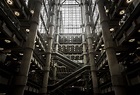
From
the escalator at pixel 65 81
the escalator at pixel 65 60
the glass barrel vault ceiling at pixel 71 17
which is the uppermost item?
the glass barrel vault ceiling at pixel 71 17

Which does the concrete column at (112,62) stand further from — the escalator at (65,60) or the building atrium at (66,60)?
the escalator at (65,60)

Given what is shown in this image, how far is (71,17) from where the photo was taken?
4725cm

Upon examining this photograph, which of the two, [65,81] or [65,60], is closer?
[65,81]

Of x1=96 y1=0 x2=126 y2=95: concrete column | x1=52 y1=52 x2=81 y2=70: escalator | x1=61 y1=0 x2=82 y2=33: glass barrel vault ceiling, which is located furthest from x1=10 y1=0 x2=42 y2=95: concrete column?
x1=61 y1=0 x2=82 y2=33: glass barrel vault ceiling

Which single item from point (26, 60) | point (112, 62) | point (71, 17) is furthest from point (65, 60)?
point (71, 17)

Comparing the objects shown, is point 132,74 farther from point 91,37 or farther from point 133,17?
point 91,37

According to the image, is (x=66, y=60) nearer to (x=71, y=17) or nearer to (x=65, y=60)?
(x=65, y=60)

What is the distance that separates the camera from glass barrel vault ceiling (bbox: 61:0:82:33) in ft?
146

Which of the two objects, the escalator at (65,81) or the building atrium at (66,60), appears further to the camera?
the escalator at (65,81)

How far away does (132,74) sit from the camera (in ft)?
40.6

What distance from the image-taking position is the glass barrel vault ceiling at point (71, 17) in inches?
1752

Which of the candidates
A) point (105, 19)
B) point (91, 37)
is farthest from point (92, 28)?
point (105, 19)

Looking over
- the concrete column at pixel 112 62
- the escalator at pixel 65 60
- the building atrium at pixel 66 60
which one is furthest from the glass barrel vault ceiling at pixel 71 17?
the concrete column at pixel 112 62

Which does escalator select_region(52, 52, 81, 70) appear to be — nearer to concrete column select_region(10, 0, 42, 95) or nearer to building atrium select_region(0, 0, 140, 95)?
building atrium select_region(0, 0, 140, 95)
